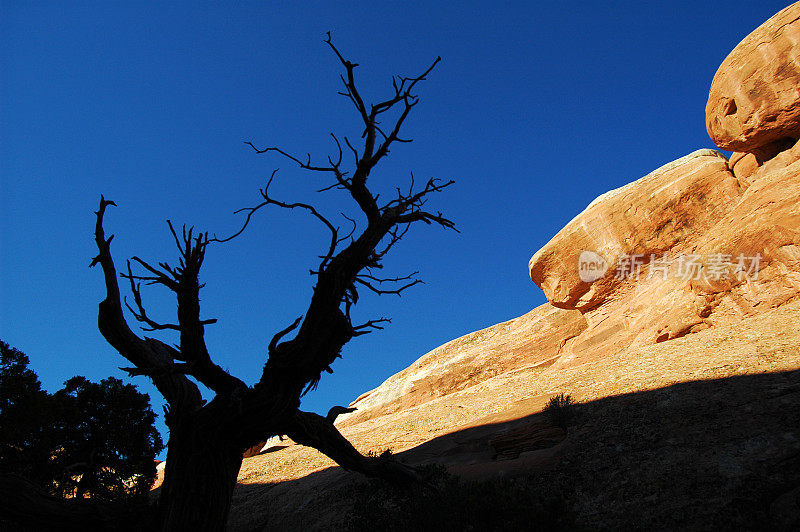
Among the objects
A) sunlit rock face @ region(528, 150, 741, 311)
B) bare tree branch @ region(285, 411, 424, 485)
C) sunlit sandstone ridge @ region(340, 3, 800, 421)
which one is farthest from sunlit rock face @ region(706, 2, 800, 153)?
bare tree branch @ region(285, 411, 424, 485)

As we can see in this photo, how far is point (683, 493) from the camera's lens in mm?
6004

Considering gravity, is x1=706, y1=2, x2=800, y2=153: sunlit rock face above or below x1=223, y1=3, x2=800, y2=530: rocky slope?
above

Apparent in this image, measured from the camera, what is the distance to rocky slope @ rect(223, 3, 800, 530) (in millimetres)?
6551

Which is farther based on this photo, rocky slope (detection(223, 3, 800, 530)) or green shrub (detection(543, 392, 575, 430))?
green shrub (detection(543, 392, 575, 430))

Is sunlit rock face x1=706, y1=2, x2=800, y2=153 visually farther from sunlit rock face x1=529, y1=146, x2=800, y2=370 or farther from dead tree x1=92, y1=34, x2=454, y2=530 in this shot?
dead tree x1=92, y1=34, x2=454, y2=530

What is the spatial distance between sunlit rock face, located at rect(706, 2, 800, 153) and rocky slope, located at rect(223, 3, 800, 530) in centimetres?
6

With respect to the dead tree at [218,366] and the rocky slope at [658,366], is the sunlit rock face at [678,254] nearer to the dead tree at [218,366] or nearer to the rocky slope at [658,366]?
the rocky slope at [658,366]

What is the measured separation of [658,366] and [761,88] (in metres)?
14.7

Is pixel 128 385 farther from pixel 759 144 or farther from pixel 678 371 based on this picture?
pixel 759 144

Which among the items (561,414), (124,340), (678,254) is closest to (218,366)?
(124,340)

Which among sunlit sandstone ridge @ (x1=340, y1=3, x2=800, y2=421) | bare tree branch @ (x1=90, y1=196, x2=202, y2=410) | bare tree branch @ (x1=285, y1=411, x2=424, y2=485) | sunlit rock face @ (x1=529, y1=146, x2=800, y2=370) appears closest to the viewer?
bare tree branch @ (x1=90, y1=196, x2=202, y2=410)

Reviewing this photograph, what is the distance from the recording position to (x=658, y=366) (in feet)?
42.7

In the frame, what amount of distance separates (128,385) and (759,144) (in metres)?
27.8

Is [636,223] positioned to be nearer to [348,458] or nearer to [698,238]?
[698,238]
